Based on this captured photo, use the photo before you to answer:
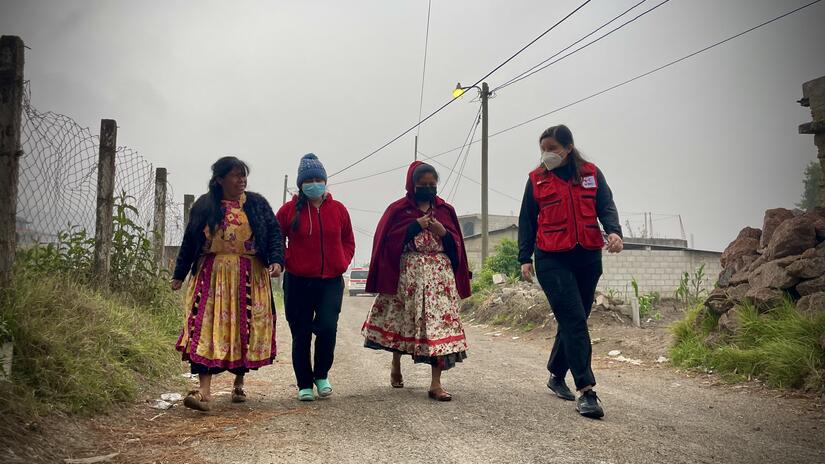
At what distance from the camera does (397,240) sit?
16.7 feet

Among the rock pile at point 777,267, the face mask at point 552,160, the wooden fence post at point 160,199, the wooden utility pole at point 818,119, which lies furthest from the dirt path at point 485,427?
the wooden fence post at point 160,199

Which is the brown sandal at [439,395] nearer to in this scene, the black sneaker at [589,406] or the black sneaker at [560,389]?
the black sneaker at [560,389]

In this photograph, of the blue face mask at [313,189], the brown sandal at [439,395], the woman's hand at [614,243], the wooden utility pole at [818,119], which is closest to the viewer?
the woman's hand at [614,243]

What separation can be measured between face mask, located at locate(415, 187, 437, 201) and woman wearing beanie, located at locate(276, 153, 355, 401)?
74 cm

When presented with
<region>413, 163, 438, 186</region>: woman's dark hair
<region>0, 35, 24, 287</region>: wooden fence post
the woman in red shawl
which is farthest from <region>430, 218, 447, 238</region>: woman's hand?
<region>0, 35, 24, 287</region>: wooden fence post

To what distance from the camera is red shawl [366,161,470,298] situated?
5090 mm

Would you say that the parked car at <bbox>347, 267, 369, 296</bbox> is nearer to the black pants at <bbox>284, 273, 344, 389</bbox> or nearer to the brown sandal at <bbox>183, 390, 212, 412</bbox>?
the black pants at <bbox>284, 273, 344, 389</bbox>

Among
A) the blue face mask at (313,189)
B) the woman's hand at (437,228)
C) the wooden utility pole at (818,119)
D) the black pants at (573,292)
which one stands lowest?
the black pants at (573,292)

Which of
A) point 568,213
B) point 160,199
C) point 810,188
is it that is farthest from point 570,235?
point 810,188

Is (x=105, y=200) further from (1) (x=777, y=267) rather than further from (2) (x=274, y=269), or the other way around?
(1) (x=777, y=267)

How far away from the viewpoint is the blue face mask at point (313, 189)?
495cm

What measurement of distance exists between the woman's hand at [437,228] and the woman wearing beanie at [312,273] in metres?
0.79

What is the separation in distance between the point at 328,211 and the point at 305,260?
466 mm

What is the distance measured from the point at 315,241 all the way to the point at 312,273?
0.87ft
